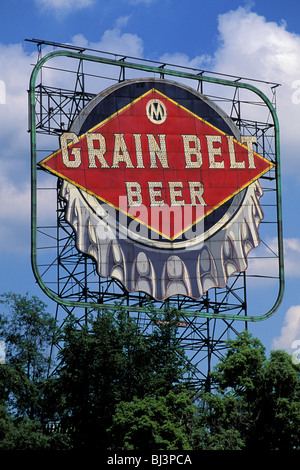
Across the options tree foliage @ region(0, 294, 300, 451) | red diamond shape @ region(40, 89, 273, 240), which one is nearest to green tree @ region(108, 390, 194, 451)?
tree foliage @ region(0, 294, 300, 451)

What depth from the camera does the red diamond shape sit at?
6556 centimetres

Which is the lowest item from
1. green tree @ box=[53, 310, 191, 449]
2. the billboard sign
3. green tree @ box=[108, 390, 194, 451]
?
green tree @ box=[108, 390, 194, 451]

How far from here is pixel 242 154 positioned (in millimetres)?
70500

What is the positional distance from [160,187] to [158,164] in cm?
118

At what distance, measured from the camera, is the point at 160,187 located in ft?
221

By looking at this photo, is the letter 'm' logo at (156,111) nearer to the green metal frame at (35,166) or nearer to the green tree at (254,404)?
the green metal frame at (35,166)

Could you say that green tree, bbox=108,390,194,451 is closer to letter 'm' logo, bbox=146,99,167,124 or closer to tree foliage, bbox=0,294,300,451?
tree foliage, bbox=0,294,300,451

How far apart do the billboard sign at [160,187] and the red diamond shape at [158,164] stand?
0.05 meters

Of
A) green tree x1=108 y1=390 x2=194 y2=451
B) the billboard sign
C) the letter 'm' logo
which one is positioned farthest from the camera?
the letter 'm' logo

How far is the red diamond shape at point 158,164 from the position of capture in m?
65.6

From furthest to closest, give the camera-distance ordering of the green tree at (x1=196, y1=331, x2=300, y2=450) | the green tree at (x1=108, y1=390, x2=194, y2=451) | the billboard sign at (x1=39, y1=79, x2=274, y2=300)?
the billboard sign at (x1=39, y1=79, x2=274, y2=300), the green tree at (x1=196, y1=331, x2=300, y2=450), the green tree at (x1=108, y1=390, x2=194, y2=451)

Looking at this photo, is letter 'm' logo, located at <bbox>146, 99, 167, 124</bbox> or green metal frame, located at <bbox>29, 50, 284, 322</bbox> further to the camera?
letter 'm' logo, located at <bbox>146, 99, 167, 124</bbox>

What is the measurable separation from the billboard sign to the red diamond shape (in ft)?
0.16
